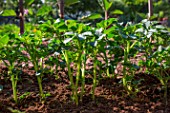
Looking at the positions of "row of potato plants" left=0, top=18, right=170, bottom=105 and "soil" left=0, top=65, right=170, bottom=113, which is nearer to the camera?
"row of potato plants" left=0, top=18, right=170, bottom=105

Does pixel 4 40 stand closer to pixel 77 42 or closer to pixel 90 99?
pixel 77 42

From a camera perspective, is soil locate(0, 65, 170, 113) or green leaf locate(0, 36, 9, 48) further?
soil locate(0, 65, 170, 113)

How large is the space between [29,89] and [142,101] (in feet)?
2.33

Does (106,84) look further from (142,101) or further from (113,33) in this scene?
(113,33)

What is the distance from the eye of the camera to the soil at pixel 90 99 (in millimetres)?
1435

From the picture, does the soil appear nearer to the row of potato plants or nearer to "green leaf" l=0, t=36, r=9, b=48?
the row of potato plants

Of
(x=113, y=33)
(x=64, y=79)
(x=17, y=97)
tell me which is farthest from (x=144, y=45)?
(x=17, y=97)

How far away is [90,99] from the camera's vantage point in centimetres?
152

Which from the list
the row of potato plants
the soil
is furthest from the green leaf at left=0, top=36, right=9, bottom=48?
the soil

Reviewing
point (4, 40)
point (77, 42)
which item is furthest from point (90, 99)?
point (4, 40)

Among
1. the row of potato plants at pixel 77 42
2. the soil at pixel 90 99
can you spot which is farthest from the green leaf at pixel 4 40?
the soil at pixel 90 99

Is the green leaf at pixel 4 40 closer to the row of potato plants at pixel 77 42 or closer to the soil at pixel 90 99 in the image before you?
the row of potato plants at pixel 77 42

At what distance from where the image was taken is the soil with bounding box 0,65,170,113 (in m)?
1.44

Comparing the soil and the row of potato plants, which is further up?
the row of potato plants
